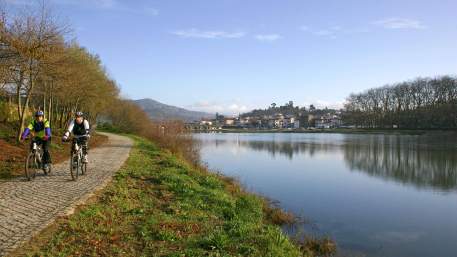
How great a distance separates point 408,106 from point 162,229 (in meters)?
96.3

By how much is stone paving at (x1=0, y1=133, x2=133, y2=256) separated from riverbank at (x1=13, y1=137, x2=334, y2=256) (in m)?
0.26

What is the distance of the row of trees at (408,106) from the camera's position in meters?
81.4

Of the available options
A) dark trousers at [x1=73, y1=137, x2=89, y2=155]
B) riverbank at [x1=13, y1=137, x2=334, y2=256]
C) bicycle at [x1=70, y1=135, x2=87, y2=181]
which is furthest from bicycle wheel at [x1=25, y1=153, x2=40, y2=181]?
riverbank at [x1=13, y1=137, x2=334, y2=256]

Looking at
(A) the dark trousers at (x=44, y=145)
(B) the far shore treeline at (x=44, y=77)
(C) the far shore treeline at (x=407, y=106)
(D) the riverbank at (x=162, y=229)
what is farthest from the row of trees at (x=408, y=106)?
(A) the dark trousers at (x=44, y=145)

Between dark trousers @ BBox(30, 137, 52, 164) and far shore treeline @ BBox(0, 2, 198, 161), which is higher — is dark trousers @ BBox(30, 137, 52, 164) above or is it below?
below

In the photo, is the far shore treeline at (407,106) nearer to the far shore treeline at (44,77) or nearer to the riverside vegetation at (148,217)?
the far shore treeline at (44,77)

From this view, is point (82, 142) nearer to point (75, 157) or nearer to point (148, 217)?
point (75, 157)

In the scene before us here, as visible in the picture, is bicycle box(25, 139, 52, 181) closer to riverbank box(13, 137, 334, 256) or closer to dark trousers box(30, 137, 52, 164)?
dark trousers box(30, 137, 52, 164)

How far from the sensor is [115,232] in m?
6.73

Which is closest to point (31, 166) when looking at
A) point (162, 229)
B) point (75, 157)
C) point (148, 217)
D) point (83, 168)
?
point (75, 157)

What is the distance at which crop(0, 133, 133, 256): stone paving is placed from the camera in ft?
20.3

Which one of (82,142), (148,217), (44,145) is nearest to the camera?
(148,217)

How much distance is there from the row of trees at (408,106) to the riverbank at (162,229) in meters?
82.2

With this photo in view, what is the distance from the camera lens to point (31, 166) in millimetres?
10617
